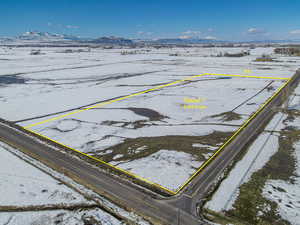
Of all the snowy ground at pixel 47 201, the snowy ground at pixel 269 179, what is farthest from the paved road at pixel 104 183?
the snowy ground at pixel 269 179

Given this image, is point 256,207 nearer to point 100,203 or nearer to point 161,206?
point 161,206

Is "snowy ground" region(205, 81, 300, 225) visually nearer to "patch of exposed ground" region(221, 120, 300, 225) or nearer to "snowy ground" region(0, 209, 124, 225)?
"patch of exposed ground" region(221, 120, 300, 225)

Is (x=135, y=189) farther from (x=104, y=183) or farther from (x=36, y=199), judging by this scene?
(x=36, y=199)

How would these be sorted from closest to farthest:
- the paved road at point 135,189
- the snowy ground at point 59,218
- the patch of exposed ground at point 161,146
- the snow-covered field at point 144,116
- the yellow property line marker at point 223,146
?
the snowy ground at point 59,218, the paved road at point 135,189, the yellow property line marker at point 223,146, the snow-covered field at point 144,116, the patch of exposed ground at point 161,146

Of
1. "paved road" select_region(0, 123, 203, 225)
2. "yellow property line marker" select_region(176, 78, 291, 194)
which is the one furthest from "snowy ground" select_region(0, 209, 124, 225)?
"yellow property line marker" select_region(176, 78, 291, 194)

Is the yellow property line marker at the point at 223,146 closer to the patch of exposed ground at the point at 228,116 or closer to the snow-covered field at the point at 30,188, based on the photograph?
the patch of exposed ground at the point at 228,116

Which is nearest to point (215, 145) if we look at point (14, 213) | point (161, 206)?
point (161, 206)

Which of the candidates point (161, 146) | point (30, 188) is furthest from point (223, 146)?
point (30, 188)
